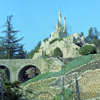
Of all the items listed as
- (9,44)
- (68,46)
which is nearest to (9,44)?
(9,44)

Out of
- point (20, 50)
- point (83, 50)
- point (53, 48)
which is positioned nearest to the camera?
point (83, 50)

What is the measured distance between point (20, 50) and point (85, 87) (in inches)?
1233

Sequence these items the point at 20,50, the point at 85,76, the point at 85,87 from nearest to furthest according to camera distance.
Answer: the point at 85,87
the point at 85,76
the point at 20,50

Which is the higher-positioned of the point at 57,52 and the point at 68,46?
the point at 68,46

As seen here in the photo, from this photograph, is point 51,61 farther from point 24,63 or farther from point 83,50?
point 83,50

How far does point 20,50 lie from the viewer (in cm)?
4200

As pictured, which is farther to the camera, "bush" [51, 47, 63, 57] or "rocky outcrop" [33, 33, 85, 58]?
"bush" [51, 47, 63, 57]

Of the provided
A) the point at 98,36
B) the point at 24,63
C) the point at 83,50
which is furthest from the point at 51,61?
the point at 98,36

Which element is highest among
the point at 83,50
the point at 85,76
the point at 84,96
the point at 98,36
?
the point at 98,36

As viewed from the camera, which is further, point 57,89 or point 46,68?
point 46,68

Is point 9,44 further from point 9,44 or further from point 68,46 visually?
point 68,46

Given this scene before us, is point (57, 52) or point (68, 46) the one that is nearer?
point (68, 46)

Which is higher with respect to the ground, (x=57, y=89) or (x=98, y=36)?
(x=98, y=36)

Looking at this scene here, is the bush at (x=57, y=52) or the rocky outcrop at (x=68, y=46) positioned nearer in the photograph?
the rocky outcrop at (x=68, y=46)
